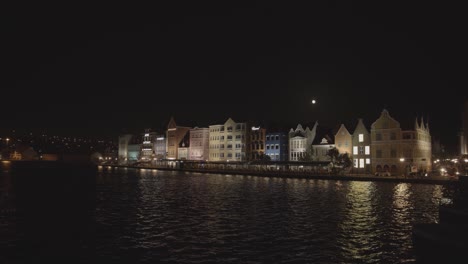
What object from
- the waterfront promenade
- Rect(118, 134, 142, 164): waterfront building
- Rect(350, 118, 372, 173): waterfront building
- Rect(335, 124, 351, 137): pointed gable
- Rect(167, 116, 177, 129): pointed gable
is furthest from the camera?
Rect(118, 134, 142, 164): waterfront building

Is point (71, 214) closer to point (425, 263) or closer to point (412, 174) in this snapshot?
point (425, 263)

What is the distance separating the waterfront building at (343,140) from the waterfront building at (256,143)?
2756 cm

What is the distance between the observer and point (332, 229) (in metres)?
27.8

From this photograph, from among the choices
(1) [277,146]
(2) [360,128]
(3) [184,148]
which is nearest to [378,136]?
(2) [360,128]

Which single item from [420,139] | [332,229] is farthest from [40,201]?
[420,139]

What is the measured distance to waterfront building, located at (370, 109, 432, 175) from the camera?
8906cm

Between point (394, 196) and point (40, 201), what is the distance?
41619 millimetres

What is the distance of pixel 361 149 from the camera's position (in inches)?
3844

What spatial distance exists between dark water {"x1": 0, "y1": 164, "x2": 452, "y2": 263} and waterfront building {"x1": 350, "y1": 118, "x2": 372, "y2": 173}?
172ft

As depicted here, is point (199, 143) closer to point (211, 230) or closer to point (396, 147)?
point (396, 147)

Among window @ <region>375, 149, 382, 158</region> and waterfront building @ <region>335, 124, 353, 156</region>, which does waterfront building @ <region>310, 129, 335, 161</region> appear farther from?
window @ <region>375, 149, 382, 158</region>

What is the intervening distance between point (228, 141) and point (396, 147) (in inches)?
2345

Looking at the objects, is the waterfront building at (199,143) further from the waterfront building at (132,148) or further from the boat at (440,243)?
the boat at (440,243)

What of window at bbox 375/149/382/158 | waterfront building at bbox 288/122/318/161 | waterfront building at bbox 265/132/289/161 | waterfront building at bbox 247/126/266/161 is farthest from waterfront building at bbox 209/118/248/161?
window at bbox 375/149/382/158
